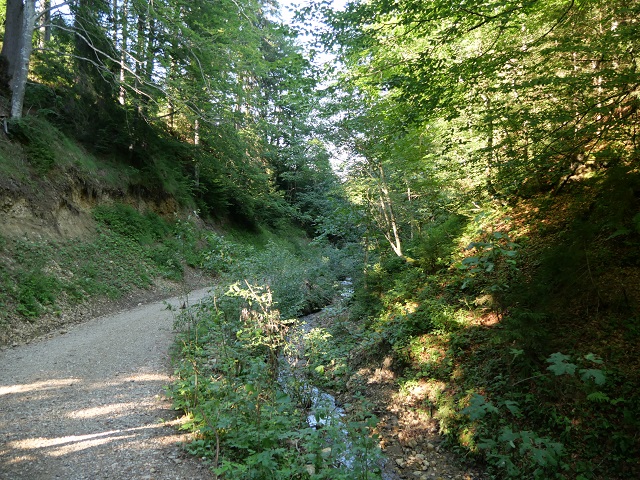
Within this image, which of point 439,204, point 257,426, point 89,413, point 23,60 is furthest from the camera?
point 23,60

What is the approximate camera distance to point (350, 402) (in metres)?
6.83

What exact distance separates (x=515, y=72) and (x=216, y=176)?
61.3ft

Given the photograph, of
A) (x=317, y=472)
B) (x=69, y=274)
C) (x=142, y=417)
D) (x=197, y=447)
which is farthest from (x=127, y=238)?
(x=317, y=472)

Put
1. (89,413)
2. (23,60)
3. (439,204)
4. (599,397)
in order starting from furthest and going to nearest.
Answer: (23,60) → (439,204) → (89,413) → (599,397)

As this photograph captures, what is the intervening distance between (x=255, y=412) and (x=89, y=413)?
213 cm

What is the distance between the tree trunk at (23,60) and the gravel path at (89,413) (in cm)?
749

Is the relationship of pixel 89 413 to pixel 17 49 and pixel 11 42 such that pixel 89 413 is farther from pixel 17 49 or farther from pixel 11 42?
pixel 11 42

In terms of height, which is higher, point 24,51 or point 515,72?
point 24,51

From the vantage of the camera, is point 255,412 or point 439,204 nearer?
point 255,412

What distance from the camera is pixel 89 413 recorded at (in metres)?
4.74

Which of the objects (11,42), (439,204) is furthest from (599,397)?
(11,42)

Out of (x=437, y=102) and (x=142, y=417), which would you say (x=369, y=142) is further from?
(x=142, y=417)

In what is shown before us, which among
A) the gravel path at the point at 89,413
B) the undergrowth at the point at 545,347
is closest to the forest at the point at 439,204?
the undergrowth at the point at 545,347

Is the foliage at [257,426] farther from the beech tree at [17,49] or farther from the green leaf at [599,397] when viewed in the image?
the beech tree at [17,49]
